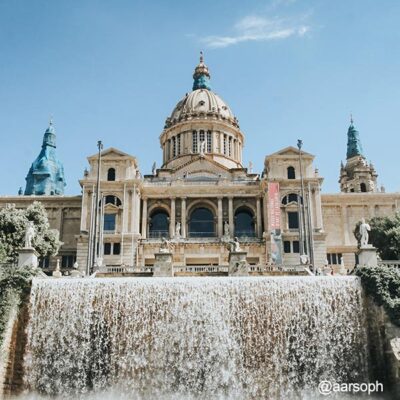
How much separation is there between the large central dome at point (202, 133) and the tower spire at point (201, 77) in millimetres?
6085

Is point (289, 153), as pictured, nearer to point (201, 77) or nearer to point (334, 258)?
point (334, 258)

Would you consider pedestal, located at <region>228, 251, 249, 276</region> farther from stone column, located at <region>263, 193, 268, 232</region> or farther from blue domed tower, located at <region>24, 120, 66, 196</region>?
blue domed tower, located at <region>24, 120, 66, 196</region>

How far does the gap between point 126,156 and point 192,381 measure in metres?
32.3

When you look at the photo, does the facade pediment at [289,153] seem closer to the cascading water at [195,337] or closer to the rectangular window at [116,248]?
the rectangular window at [116,248]

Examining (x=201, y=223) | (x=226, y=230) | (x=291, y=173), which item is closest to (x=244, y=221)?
(x=226, y=230)

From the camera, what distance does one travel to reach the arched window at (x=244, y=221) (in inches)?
2110

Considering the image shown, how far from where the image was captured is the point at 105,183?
51.7m

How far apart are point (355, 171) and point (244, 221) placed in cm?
Result: 2062

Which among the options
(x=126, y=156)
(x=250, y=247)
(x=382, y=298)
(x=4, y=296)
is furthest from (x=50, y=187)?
(x=382, y=298)

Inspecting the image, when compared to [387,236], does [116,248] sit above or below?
above

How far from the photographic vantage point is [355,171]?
6806 centimetres

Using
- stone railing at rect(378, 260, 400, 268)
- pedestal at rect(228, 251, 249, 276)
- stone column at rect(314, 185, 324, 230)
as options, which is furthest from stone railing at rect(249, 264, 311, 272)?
stone column at rect(314, 185, 324, 230)

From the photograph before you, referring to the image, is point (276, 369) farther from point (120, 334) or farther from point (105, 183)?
point (105, 183)

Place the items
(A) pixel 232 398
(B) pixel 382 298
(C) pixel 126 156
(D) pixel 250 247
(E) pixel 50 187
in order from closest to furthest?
→ (A) pixel 232 398, (B) pixel 382 298, (D) pixel 250 247, (C) pixel 126 156, (E) pixel 50 187
